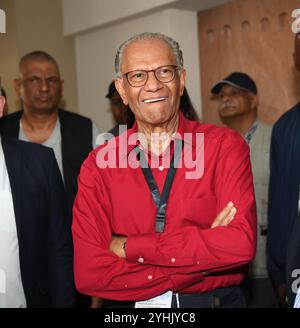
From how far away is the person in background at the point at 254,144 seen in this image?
344 centimetres

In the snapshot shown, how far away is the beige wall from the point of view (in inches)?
181

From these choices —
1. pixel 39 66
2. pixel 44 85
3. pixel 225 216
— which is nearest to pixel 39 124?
pixel 44 85

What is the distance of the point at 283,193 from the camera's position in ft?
9.12

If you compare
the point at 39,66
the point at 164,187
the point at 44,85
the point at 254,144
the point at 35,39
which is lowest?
the point at 164,187

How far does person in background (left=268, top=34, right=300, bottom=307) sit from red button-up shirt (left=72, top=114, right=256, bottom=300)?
0.67 meters

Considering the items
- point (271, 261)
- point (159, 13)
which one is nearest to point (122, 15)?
point (159, 13)

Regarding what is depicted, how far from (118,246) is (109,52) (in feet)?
9.26

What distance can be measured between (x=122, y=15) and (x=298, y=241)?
2816 millimetres

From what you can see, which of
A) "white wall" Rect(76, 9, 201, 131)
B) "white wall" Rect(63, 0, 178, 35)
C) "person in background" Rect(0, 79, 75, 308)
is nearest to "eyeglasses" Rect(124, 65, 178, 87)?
"person in background" Rect(0, 79, 75, 308)

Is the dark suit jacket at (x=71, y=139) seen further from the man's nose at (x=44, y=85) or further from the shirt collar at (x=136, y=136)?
the shirt collar at (x=136, y=136)

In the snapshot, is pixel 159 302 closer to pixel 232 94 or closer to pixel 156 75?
pixel 156 75

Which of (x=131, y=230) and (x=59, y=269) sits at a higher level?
(x=131, y=230)

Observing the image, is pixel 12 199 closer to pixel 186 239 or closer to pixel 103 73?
pixel 186 239

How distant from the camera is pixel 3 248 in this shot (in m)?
2.34
